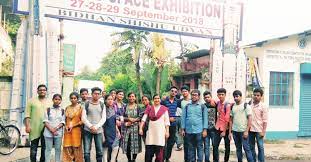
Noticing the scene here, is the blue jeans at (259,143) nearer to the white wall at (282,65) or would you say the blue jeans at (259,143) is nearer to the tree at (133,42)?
the white wall at (282,65)

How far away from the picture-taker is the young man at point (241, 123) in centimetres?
776

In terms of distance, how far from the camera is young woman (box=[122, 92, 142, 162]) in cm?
770

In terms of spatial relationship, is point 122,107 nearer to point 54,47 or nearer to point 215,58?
point 54,47

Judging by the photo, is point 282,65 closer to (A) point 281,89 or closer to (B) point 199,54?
(A) point 281,89

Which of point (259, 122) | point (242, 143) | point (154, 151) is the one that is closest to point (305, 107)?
point (259, 122)

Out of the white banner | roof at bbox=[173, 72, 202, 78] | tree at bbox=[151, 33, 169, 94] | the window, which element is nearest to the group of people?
the white banner

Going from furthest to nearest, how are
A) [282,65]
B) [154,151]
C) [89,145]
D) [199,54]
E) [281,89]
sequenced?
1. [199,54]
2. [281,89]
3. [282,65]
4. [154,151]
5. [89,145]

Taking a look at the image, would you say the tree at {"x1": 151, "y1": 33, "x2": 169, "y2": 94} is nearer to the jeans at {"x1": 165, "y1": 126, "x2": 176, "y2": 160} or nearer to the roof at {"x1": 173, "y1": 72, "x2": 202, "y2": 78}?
the roof at {"x1": 173, "y1": 72, "x2": 202, "y2": 78}

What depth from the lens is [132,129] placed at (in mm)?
7723

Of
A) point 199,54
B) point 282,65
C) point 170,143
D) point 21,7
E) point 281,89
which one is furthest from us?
point 199,54

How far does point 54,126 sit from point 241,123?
373cm

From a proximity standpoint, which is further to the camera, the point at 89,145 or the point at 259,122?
the point at 259,122

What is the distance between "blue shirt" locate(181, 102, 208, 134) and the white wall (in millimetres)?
6404

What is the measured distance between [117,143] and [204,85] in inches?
251
